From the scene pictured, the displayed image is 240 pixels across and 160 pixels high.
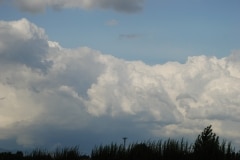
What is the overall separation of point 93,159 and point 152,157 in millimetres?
5641

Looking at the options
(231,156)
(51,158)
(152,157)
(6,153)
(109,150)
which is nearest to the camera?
(231,156)

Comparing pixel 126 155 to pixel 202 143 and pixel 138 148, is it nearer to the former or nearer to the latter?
pixel 138 148

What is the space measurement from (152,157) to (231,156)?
5.48 metres

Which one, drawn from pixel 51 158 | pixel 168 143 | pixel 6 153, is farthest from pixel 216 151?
pixel 6 153

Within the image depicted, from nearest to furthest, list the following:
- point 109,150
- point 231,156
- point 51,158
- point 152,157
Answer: point 231,156, point 152,157, point 109,150, point 51,158

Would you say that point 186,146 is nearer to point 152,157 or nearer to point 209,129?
point 152,157

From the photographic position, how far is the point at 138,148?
3444 centimetres

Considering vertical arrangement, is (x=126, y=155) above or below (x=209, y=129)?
below

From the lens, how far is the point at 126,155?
3478cm

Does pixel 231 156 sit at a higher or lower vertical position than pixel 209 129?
lower

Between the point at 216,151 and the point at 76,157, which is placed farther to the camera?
the point at 76,157

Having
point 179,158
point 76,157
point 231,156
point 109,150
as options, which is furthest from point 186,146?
point 76,157

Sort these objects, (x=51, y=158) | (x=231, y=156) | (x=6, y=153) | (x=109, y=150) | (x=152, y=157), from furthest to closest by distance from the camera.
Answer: (x=6, y=153) < (x=51, y=158) < (x=109, y=150) < (x=152, y=157) < (x=231, y=156)

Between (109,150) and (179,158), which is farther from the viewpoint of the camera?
(109,150)
